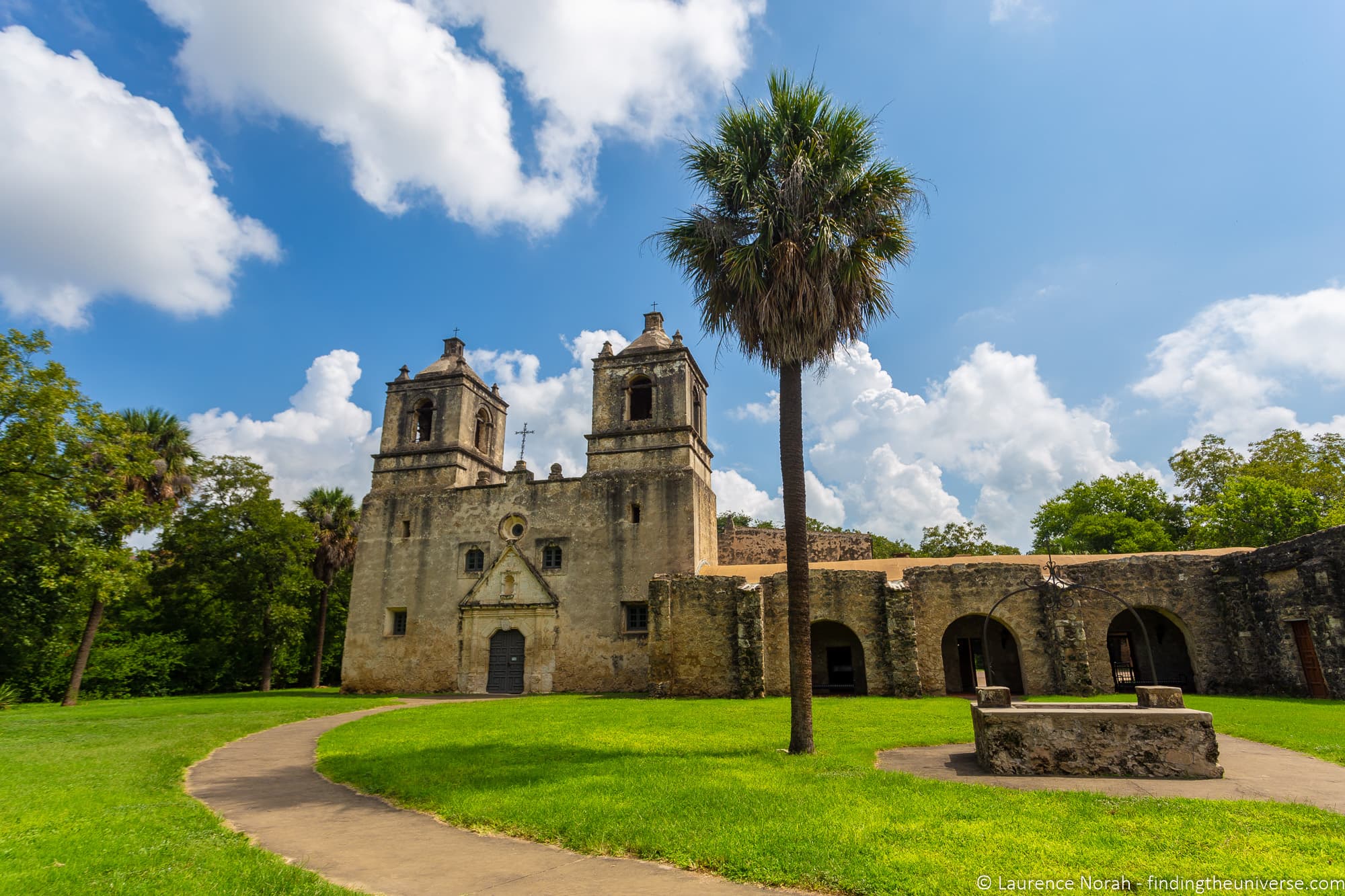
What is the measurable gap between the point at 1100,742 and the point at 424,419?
27.8 metres

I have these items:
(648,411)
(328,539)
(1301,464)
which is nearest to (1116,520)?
(1301,464)

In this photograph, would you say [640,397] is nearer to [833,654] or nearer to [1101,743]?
[833,654]

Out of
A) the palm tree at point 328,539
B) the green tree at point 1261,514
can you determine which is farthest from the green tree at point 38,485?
the green tree at point 1261,514

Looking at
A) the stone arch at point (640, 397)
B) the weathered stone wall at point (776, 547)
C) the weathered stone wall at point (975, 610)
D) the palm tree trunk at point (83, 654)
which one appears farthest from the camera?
the weathered stone wall at point (776, 547)

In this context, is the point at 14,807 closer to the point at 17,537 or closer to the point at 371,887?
the point at 371,887

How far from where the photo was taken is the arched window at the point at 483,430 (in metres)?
31.6

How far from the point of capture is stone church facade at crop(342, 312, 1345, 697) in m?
19.1

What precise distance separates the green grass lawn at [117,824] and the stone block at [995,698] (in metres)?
7.75

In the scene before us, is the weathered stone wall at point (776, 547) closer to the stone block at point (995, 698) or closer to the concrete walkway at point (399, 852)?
the stone block at point (995, 698)

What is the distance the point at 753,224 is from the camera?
1154 cm

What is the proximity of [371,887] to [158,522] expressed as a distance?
1968 centimetres

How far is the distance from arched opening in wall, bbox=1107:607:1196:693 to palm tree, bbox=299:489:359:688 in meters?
31.1

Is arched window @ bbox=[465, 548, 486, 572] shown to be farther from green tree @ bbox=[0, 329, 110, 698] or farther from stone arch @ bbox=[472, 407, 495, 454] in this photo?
green tree @ bbox=[0, 329, 110, 698]

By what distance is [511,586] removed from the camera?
26234 mm
